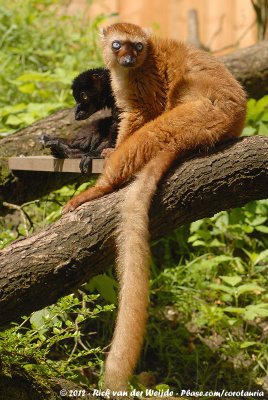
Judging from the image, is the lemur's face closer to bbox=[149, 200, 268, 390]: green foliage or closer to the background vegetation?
the background vegetation

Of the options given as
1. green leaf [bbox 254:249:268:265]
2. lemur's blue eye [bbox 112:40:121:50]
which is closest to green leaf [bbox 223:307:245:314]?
green leaf [bbox 254:249:268:265]

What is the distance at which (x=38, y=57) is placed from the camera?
826cm

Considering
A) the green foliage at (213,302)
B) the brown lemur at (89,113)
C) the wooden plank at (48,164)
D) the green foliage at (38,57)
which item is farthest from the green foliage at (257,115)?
the wooden plank at (48,164)

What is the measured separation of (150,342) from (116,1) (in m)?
7.83

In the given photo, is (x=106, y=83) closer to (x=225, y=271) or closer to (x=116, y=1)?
(x=225, y=271)

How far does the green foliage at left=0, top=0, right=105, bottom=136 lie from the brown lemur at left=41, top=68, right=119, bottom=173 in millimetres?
1625

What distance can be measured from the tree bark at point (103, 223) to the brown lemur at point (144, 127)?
0.36ft

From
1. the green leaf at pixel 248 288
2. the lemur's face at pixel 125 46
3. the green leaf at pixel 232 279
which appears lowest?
the green leaf at pixel 248 288

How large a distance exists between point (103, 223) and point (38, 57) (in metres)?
5.45

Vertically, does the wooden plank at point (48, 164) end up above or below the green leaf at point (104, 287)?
above

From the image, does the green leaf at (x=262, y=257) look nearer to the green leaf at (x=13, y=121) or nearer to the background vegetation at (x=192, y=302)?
the background vegetation at (x=192, y=302)

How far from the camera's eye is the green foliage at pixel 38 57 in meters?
6.66

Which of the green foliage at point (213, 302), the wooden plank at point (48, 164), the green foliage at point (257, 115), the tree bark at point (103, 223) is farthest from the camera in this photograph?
the green foliage at point (257, 115)

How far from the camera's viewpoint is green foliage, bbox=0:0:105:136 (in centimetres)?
666
